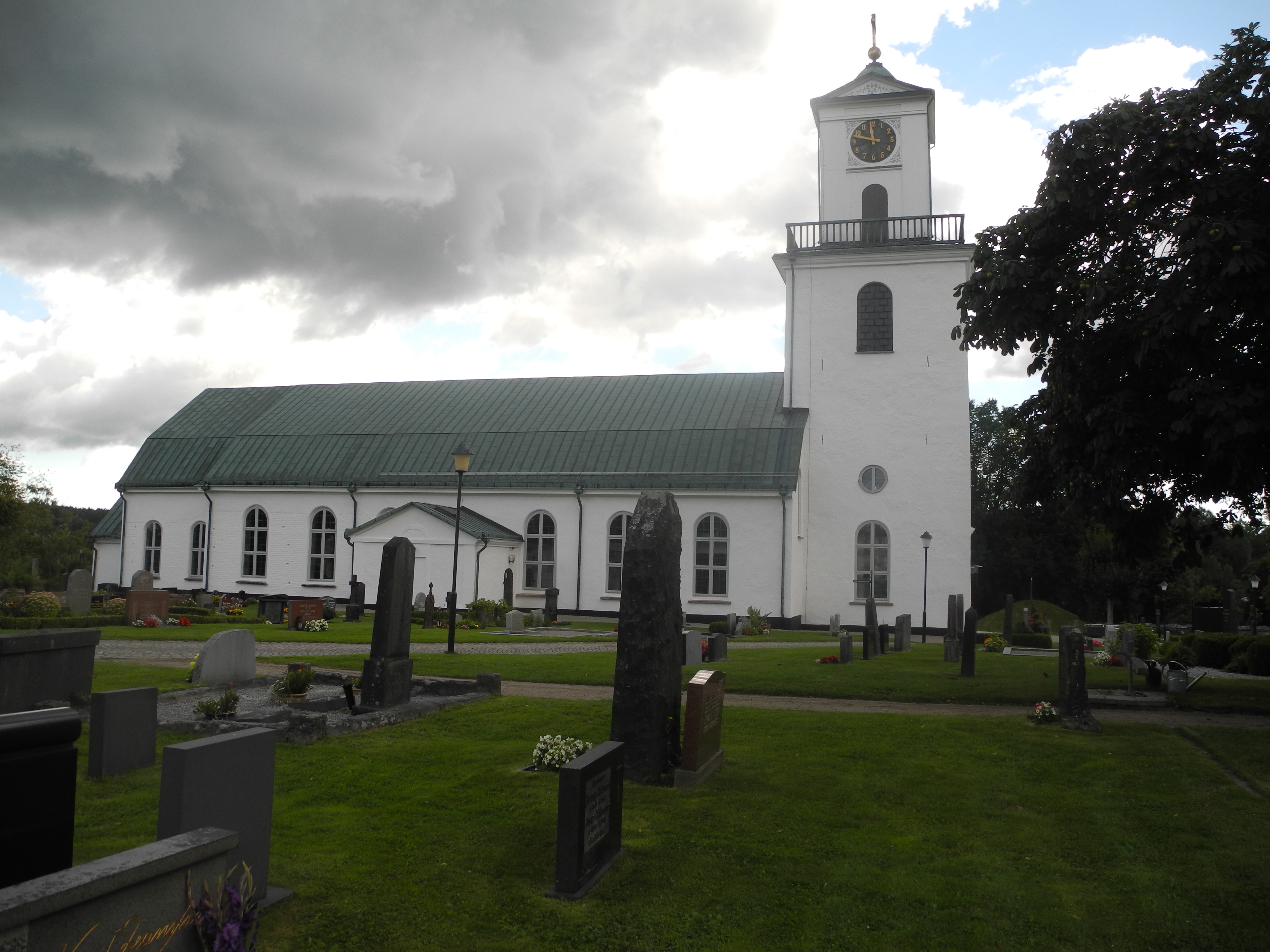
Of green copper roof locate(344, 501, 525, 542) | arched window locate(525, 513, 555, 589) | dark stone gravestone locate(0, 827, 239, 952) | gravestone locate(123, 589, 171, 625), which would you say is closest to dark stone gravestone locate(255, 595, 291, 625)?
gravestone locate(123, 589, 171, 625)

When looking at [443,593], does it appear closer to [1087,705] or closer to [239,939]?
[1087,705]

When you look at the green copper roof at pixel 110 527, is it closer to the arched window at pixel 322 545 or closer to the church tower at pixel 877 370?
the arched window at pixel 322 545

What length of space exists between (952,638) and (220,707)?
15557 millimetres

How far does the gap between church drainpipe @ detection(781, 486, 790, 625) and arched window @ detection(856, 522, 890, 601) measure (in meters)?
2.82

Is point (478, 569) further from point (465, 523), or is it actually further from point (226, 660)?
point (226, 660)

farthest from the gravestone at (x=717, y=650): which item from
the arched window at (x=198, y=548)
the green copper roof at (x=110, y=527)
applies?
the green copper roof at (x=110, y=527)

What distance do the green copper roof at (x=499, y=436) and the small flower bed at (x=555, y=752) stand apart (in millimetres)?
19654

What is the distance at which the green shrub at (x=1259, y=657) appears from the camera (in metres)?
18.9

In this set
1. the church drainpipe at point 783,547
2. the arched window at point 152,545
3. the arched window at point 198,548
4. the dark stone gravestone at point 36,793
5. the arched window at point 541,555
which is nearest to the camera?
the dark stone gravestone at point 36,793

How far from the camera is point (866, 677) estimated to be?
52.6 feet

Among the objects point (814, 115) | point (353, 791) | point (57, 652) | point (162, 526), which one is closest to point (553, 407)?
point (814, 115)

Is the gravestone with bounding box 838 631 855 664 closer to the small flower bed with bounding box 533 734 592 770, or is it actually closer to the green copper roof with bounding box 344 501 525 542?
the small flower bed with bounding box 533 734 592 770

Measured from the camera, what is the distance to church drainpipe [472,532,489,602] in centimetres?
2788

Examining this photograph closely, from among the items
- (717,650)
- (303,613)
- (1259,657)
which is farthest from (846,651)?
(303,613)
